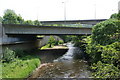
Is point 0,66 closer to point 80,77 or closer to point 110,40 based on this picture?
point 80,77

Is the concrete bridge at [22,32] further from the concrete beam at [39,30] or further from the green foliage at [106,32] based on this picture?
the green foliage at [106,32]

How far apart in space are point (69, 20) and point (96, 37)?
47.2 m

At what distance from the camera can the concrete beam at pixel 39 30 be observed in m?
26.6

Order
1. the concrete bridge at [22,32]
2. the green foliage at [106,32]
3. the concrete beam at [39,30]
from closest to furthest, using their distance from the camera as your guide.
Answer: the green foliage at [106,32] < the concrete bridge at [22,32] < the concrete beam at [39,30]

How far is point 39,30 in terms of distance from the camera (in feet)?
99.5

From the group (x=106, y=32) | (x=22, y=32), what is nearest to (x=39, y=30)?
(x=22, y=32)

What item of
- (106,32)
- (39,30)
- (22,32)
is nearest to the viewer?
(106,32)

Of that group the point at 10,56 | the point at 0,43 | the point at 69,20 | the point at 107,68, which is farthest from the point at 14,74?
the point at 69,20

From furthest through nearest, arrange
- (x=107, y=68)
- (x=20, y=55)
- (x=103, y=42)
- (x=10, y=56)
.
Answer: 1. (x=20, y=55)
2. (x=103, y=42)
3. (x=10, y=56)
4. (x=107, y=68)

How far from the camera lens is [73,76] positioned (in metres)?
16.1

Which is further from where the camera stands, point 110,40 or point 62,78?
point 110,40

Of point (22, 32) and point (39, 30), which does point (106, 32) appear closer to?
point (39, 30)

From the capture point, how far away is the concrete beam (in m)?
26.6

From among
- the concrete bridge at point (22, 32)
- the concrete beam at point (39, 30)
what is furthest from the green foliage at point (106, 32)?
the concrete bridge at point (22, 32)
